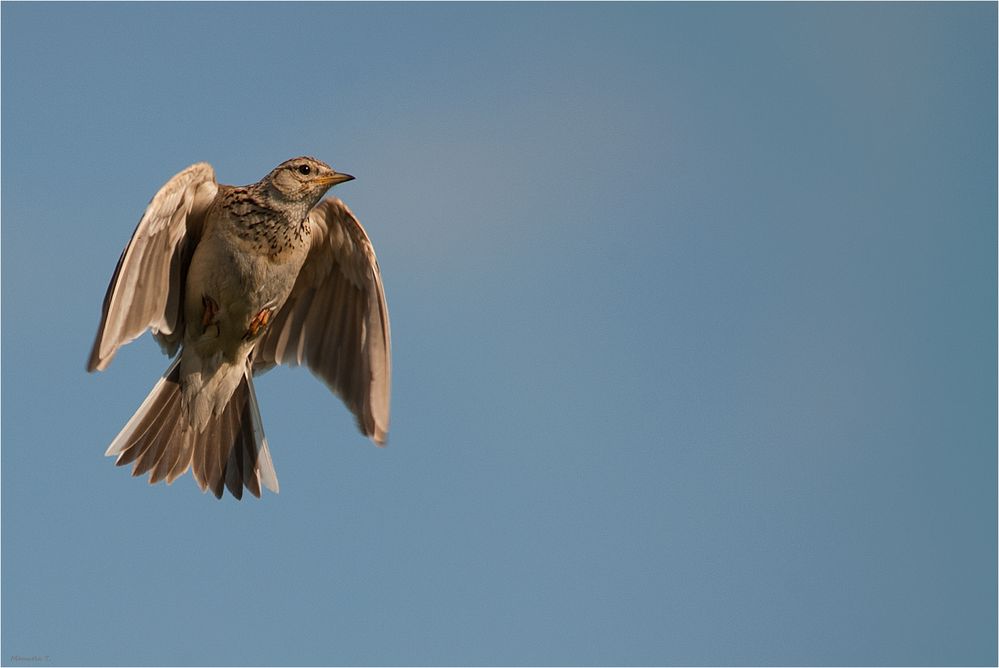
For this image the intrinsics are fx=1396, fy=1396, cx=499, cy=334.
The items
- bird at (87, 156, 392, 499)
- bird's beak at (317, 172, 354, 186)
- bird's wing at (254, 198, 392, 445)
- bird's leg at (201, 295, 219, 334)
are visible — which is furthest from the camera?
bird's wing at (254, 198, 392, 445)

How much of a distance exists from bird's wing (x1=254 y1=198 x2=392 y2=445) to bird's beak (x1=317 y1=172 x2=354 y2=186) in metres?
0.60

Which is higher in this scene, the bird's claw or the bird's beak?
the bird's beak

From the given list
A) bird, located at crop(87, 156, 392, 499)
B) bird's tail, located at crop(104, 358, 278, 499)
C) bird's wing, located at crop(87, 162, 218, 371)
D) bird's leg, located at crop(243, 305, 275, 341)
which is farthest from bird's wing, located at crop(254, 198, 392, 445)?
bird's wing, located at crop(87, 162, 218, 371)

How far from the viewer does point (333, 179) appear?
11156 millimetres

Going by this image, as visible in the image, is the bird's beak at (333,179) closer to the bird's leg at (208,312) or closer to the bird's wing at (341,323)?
the bird's wing at (341,323)

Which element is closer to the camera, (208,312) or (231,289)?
(231,289)

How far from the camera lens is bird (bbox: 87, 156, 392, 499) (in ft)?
34.8

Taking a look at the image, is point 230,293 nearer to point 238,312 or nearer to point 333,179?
point 238,312

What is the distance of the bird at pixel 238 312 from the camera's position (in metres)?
10.6

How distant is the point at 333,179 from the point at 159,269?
155cm

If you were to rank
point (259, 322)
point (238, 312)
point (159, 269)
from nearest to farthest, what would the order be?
point (159, 269) → point (238, 312) → point (259, 322)

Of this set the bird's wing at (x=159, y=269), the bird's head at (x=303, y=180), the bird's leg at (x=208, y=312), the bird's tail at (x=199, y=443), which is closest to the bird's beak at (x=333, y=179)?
the bird's head at (x=303, y=180)

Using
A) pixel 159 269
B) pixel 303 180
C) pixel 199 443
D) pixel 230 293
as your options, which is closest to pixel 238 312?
pixel 230 293

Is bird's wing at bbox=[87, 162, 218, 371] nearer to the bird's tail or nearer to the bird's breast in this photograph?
the bird's breast
